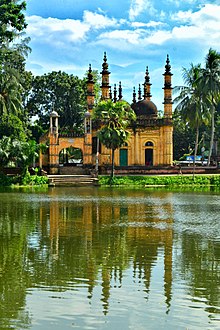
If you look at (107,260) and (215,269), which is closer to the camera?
(215,269)

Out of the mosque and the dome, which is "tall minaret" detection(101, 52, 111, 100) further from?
the dome

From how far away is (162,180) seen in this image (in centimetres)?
4441

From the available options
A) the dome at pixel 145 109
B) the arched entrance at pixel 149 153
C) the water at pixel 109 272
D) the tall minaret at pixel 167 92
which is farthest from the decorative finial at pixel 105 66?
the water at pixel 109 272

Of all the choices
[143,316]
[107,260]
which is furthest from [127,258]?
[143,316]

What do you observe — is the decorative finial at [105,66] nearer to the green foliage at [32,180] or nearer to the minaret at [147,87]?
the minaret at [147,87]

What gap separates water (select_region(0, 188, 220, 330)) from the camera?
734 cm

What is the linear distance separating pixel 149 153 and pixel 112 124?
Answer: 9.27 m

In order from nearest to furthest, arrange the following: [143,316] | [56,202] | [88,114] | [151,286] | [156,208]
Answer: [143,316] < [151,286] < [156,208] < [56,202] < [88,114]

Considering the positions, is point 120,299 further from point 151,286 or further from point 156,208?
point 156,208

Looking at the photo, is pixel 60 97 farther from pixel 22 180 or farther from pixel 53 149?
pixel 22 180

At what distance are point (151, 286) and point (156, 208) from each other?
1423 cm

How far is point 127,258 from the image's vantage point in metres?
11.5

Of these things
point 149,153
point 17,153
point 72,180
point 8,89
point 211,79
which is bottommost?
point 72,180

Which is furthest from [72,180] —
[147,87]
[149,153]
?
[147,87]
